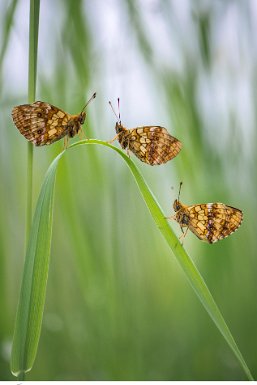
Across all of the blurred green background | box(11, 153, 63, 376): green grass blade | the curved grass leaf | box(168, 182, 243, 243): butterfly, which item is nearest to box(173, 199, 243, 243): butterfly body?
box(168, 182, 243, 243): butterfly

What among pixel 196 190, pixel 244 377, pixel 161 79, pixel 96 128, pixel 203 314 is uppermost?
pixel 161 79

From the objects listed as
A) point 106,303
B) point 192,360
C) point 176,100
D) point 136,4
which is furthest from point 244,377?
point 136,4

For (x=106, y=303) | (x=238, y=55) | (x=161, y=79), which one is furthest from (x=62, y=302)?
(x=238, y=55)

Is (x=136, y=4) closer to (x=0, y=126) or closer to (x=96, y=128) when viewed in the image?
(x=96, y=128)

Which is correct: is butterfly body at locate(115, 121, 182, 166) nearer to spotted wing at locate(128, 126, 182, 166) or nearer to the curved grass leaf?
spotted wing at locate(128, 126, 182, 166)

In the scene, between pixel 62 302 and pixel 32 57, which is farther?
pixel 62 302

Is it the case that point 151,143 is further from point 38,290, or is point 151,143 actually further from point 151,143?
point 38,290

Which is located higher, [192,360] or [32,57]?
[32,57]
